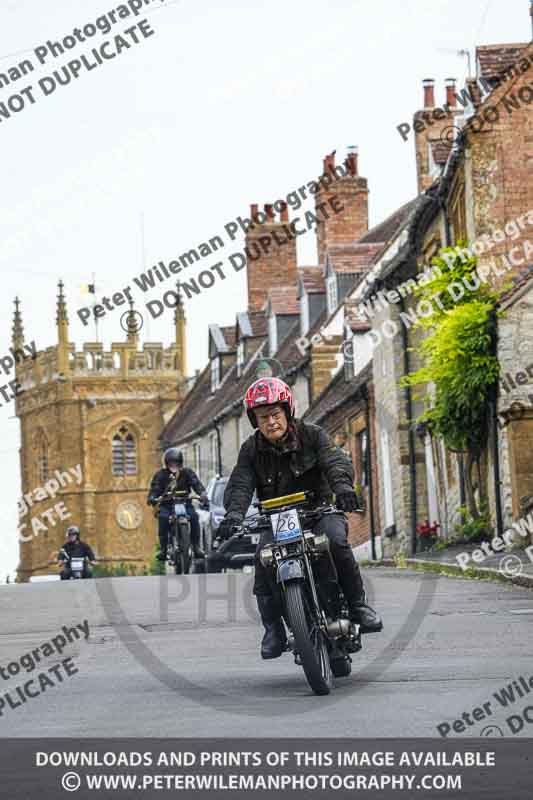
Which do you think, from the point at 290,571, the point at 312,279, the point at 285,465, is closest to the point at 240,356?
the point at 312,279

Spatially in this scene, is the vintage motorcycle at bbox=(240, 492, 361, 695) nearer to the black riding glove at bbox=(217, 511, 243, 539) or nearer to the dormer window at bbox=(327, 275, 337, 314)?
the black riding glove at bbox=(217, 511, 243, 539)

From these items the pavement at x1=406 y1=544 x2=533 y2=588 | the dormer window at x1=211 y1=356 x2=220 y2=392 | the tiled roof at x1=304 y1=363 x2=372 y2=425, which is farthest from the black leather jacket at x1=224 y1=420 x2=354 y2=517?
the dormer window at x1=211 y1=356 x2=220 y2=392

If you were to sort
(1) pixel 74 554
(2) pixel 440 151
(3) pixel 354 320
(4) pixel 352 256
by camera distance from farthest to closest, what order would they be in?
1. (4) pixel 352 256
2. (3) pixel 354 320
3. (2) pixel 440 151
4. (1) pixel 74 554

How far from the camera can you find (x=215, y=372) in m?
72.3

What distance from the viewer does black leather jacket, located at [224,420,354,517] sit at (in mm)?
10227

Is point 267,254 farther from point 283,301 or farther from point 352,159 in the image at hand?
point 352,159

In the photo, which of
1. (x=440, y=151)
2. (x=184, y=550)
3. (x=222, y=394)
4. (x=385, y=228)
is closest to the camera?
(x=184, y=550)

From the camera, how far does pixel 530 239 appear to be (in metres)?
30.1

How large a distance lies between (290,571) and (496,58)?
74.3 feet

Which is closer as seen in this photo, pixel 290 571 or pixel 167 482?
pixel 290 571

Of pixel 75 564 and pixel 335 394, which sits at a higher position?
pixel 335 394

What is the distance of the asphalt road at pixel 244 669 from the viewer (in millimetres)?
8617

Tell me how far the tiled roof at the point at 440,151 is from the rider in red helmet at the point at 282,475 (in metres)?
26.7
